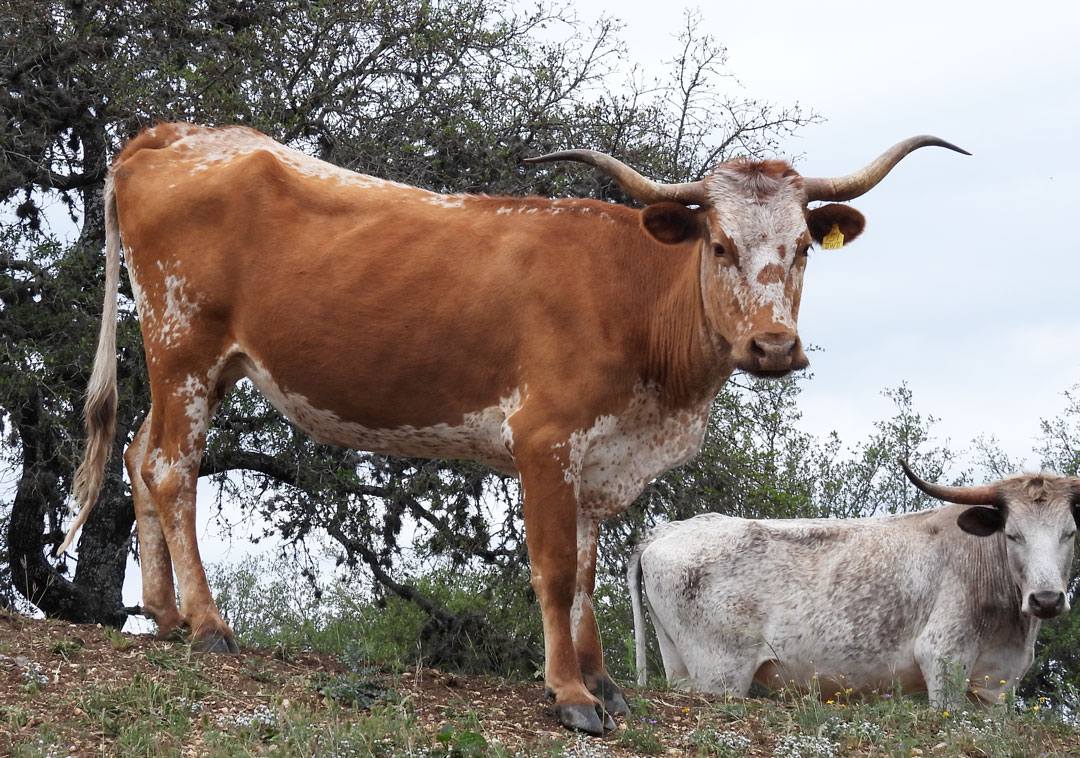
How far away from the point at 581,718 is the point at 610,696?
2.00 feet

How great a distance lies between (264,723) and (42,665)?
4.50ft

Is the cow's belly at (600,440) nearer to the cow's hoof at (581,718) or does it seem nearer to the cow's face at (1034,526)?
the cow's hoof at (581,718)

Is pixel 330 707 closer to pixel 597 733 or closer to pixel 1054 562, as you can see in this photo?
pixel 597 733

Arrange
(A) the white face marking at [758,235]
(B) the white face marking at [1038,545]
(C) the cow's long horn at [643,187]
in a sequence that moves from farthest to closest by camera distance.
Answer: (B) the white face marking at [1038,545]
(C) the cow's long horn at [643,187]
(A) the white face marking at [758,235]

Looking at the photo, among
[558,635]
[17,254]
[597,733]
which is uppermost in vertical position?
[17,254]

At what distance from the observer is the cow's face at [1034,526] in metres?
9.24

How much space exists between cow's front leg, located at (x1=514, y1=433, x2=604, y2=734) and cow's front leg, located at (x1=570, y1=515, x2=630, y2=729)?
223mm

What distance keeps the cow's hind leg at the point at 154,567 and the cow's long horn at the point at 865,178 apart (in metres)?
4.02

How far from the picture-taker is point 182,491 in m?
7.66

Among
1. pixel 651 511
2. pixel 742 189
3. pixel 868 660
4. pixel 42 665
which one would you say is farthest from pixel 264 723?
pixel 651 511

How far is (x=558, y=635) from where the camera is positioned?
21.9ft

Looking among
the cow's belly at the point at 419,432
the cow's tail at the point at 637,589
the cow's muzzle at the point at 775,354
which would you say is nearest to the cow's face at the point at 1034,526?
the cow's tail at the point at 637,589

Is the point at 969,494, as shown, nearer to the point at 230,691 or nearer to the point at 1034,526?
the point at 1034,526

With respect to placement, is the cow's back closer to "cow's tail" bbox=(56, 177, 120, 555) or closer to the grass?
the grass
